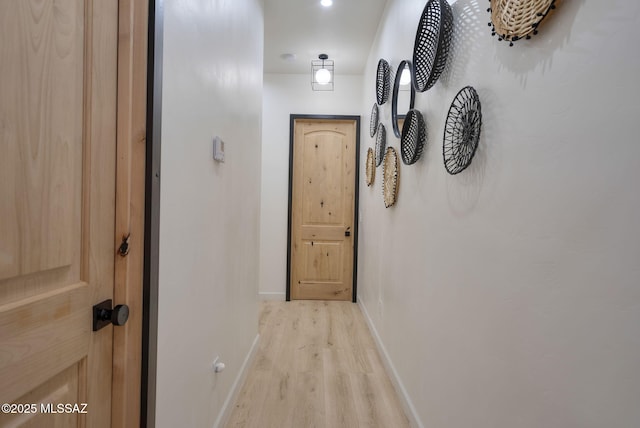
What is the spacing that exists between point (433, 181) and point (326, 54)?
8.26 feet

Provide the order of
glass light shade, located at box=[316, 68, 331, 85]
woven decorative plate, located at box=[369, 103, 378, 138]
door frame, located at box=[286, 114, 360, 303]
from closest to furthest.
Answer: woven decorative plate, located at box=[369, 103, 378, 138] < glass light shade, located at box=[316, 68, 331, 85] < door frame, located at box=[286, 114, 360, 303]

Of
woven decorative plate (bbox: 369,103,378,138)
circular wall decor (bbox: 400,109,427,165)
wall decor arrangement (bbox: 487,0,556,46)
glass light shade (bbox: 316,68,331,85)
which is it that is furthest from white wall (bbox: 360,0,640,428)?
glass light shade (bbox: 316,68,331,85)

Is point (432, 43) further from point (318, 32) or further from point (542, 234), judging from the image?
point (318, 32)

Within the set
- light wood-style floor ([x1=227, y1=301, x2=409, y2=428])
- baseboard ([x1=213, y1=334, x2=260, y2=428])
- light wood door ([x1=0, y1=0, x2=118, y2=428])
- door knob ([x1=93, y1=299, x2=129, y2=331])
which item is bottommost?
light wood-style floor ([x1=227, y1=301, x2=409, y2=428])

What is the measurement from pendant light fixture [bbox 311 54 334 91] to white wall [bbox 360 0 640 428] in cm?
206

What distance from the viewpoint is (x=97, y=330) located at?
773 mm

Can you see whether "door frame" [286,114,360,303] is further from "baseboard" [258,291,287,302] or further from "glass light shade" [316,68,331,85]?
"glass light shade" [316,68,331,85]

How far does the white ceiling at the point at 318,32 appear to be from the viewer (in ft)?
8.57

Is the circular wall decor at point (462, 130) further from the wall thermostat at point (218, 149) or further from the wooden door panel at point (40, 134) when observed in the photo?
the wooden door panel at point (40, 134)

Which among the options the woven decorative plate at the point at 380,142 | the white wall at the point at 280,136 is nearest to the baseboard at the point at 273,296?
the white wall at the point at 280,136

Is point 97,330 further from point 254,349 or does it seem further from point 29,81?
point 254,349

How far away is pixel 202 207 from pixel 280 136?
9.04 feet

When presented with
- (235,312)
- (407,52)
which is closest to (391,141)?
(407,52)

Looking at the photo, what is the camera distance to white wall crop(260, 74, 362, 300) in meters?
3.88
